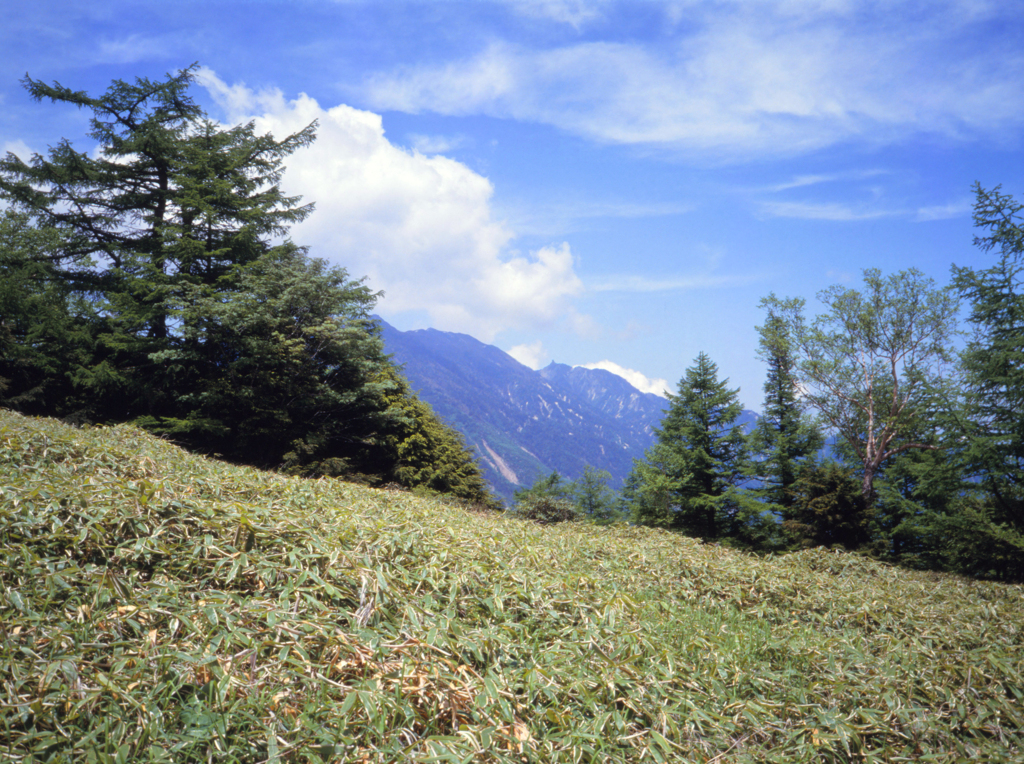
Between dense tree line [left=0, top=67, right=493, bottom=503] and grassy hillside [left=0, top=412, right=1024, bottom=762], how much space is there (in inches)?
369

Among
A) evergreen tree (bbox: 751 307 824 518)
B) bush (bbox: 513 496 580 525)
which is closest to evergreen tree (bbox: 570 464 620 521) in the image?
evergreen tree (bbox: 751 307 824 518)

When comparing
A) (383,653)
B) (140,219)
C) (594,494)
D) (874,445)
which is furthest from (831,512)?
(140,219)

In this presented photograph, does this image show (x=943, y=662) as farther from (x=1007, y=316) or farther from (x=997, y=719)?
(x=1007, y=316)

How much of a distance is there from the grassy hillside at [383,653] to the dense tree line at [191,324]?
9.36m

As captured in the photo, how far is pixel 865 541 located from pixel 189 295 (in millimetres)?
20705

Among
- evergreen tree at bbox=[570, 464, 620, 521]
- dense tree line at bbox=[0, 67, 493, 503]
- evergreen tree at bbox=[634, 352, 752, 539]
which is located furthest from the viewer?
evergreen tree at bbox=[570, 464, 620, 521]

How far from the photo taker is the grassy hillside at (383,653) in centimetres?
197

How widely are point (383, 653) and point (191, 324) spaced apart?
1365 centimetres

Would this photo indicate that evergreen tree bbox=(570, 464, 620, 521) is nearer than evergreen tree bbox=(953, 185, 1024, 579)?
No

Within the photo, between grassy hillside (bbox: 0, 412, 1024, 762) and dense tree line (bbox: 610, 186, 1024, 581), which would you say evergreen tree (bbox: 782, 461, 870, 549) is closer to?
dense tree line (bbox: 610, 186, 1024, 581)

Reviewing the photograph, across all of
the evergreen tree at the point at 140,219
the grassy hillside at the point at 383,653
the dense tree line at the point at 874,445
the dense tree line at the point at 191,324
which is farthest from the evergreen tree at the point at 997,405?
the evergreen tree at the point at 140,219

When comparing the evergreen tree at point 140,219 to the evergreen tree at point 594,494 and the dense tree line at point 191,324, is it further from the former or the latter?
the evergreen tree at point 594,494

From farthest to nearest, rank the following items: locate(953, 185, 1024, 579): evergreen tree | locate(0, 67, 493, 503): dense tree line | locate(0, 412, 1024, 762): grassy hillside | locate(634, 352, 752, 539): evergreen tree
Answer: locate(634, 352, 752, 539): evergreen tree → locate(0, 67, 493, 503): dense tree line → locate(953, 185, 1024, 579): evergreen tree → locate(0, 412, 1024, 762): grassy hillside

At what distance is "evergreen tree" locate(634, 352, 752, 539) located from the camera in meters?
19.3
